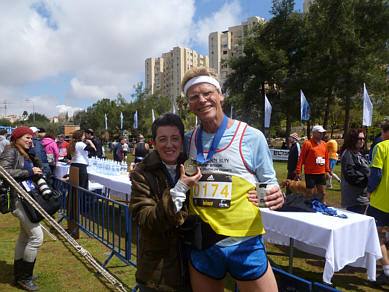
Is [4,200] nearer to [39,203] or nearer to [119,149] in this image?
[39,203]

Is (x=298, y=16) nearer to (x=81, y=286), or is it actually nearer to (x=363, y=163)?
(x=363, y=163)

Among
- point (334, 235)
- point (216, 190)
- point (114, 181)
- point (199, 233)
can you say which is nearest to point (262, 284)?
point (199, 233)

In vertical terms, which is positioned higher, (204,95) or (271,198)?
(204,95)

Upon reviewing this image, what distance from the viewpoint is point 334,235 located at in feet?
9.52

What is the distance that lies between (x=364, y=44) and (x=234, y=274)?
25.1 metres

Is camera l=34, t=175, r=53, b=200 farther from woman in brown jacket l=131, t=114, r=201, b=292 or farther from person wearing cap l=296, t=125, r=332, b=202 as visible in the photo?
person wearing cap l=296, t=125, r=332, b=202

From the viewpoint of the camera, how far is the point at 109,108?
210ft

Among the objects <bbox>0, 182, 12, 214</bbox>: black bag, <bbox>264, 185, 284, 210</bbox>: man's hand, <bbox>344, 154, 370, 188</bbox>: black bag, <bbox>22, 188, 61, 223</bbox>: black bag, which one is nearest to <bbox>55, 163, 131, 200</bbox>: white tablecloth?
<bbox>22, 188, 61, 223</bbox>: black bag

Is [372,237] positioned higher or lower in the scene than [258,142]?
lower

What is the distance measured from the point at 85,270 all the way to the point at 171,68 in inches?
4237

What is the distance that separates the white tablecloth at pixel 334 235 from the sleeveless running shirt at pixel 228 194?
163 cm

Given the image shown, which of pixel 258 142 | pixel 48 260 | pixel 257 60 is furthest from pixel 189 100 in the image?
pixel 257 60

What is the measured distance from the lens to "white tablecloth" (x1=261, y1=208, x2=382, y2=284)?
290cm

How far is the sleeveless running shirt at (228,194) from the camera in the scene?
166 centimetres
